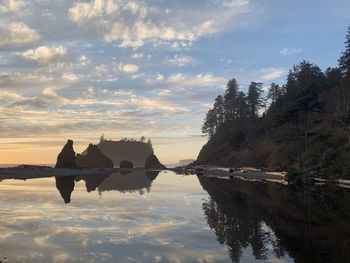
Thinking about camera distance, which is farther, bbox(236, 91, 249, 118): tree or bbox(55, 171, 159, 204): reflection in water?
bbox(236, 91, 249, 118): tree

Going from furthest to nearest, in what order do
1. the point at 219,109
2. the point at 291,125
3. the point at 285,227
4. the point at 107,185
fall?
the point at 219,109 → the point at 291,125 → the point at 107,185 → the point at 285,227

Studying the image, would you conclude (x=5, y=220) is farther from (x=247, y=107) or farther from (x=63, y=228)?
(x=247, y=107)

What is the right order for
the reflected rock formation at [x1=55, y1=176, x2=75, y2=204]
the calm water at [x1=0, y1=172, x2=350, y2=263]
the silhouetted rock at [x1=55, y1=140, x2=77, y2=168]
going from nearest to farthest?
the calm water at [x1=0, y1=172, x2=350, y2=263]
the reflected rock formation at [x1=55, y1=176, x2=75, y2=204]
the silhouetted rock at [x1=55, y1=140, x2=77, y2=168]

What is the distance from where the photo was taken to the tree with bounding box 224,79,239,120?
6186 inches

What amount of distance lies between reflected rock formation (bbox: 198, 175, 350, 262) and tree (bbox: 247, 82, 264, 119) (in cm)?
11647

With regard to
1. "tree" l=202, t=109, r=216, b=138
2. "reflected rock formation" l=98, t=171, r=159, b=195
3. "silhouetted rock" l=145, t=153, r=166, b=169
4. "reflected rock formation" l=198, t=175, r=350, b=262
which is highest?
"tree" l=202, t=109, r=216, b=138

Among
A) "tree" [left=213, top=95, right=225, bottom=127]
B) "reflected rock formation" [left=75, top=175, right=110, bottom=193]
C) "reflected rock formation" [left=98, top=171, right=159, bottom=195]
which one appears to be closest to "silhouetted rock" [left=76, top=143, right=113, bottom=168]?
"tree" [left=213, top=95, right=225, bottom=127]

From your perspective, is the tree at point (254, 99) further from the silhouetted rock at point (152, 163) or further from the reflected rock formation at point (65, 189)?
the reflected rock formation at point (65, 189)

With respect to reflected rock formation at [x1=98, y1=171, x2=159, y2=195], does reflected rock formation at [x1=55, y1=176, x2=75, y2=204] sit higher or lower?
higher

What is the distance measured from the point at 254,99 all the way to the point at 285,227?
432 ft

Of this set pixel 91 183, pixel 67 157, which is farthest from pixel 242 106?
pixel 91 183

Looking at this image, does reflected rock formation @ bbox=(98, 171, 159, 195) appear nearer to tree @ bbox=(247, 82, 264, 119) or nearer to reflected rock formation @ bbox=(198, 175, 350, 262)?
reflected rock formation @ bbox=(198, 175, 350, 262)

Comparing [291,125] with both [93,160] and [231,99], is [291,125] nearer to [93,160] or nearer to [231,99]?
[231,99]

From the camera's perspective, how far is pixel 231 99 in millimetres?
159125
